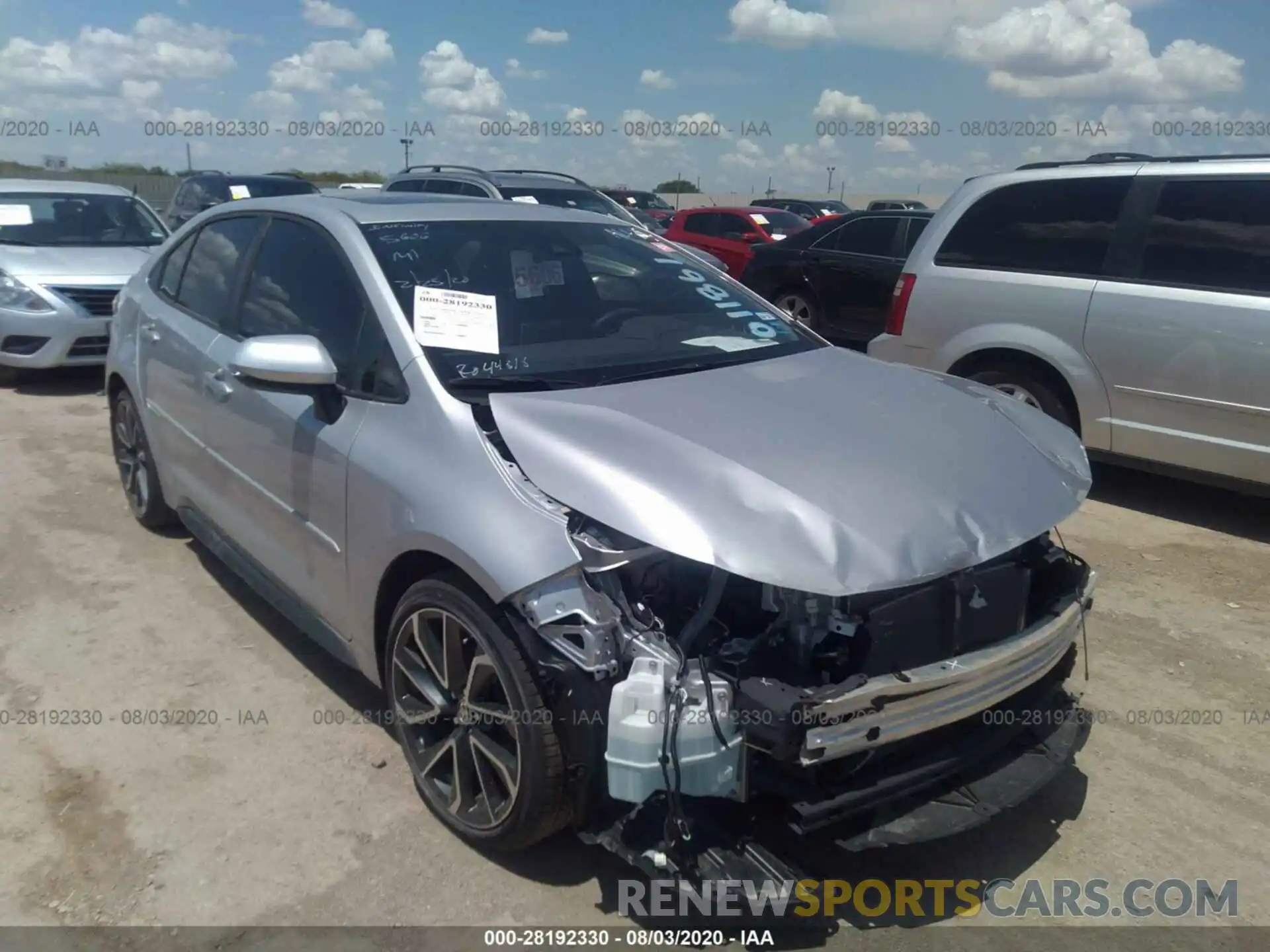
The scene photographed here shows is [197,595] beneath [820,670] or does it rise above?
beneath

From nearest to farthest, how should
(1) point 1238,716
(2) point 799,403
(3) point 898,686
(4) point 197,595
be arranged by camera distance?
(3) point 898,686 < (2) point 799,403 < (1) point 1238,716 < (4) point 197,595

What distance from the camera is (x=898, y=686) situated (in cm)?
228

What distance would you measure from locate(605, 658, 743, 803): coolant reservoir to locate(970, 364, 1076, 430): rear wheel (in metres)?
4.12

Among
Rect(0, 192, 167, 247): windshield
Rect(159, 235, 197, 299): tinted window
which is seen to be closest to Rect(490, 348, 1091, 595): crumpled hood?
Rect(159, 235, 197, 299): tinted window

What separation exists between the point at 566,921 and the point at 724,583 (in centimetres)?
99

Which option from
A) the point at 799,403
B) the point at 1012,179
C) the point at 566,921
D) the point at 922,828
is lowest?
the point at 566,921

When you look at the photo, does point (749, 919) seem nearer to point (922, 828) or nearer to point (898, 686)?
point (922, 828)

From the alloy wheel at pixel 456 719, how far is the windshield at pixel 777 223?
41.7 ft

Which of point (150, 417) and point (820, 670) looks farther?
point (150, 417)

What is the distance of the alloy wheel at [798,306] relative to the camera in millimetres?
9641

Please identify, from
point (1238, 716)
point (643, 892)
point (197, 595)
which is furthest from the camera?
point (197, 595)

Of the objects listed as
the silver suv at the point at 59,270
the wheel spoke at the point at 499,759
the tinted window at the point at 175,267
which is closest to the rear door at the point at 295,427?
the wheel spoke at the point at 499,759

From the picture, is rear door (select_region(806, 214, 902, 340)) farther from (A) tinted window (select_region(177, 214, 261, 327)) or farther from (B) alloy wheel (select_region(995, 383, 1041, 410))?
(A) tinted window (select_region(177, 214, 261, 327))

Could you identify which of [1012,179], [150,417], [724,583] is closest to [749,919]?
[724,583]
